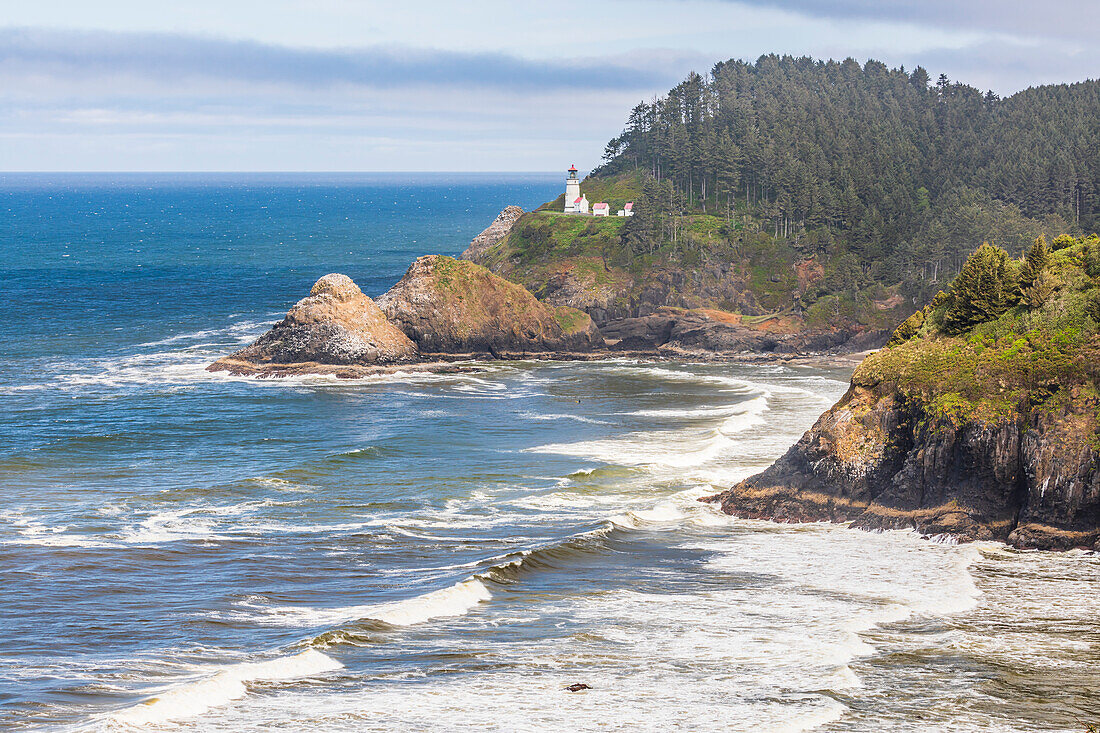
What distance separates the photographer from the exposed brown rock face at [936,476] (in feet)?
124

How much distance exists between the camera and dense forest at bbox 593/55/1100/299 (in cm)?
10906

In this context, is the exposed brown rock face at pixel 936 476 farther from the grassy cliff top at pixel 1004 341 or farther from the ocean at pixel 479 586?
the ocean at pixel 479 586

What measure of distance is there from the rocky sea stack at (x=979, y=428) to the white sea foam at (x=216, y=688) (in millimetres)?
23326

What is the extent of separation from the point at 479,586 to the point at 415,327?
202ft

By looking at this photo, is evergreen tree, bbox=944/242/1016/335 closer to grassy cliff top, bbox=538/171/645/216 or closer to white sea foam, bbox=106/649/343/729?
white sea foam, bbox=106/649/343/729

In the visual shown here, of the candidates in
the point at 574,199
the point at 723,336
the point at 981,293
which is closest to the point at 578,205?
the point at 574,199

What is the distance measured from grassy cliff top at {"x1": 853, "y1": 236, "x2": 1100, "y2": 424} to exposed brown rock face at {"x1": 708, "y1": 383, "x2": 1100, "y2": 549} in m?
0.80

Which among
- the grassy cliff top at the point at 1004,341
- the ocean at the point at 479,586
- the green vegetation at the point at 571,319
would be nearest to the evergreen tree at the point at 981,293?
the grassy cliff top at the point at 1004,341

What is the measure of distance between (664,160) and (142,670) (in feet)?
440

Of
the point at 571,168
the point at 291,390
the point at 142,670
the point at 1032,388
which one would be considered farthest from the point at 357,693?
the point at 571,168

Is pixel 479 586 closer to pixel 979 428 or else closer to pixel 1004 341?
pixel 979 428

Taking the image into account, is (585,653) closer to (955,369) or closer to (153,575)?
(153,575)

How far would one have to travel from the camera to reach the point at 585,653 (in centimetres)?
2933

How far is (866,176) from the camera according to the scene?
12519cm
